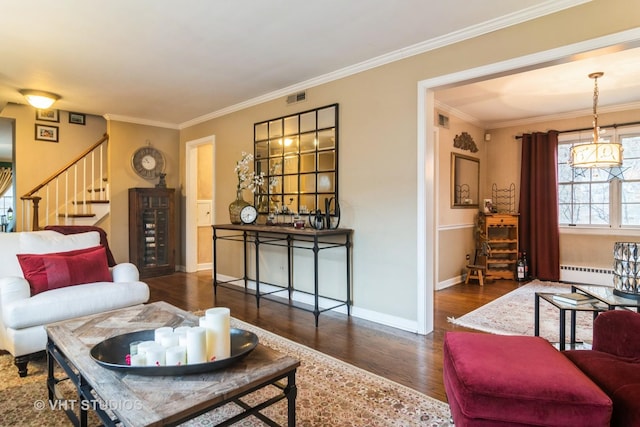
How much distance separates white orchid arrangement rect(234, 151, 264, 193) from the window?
4.63 m

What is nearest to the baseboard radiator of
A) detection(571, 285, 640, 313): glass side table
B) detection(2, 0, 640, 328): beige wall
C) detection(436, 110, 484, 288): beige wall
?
detection(436, 110, 484, 288): beige wall

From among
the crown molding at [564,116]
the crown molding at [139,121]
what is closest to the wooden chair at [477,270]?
the crown molding at [564,116]

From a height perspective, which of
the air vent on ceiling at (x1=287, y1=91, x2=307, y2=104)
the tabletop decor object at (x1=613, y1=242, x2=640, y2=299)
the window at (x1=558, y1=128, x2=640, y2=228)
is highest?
the air vent on ceiling at (x1=287, y1=91, x2=307, y2=104)

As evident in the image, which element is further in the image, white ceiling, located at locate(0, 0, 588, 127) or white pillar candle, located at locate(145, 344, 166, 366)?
white ceiling, located at locate(0, 0, 588, 127)

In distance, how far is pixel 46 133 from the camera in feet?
18.4

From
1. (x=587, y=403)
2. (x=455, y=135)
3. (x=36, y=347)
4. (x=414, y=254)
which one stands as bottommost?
(x=36, y=347)

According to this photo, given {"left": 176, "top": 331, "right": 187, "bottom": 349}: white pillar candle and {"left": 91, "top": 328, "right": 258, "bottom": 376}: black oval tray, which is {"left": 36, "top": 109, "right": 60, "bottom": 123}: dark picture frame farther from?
{"left": 176, "top": 331, "right": 187, "bottom": 349}: white pillar candle

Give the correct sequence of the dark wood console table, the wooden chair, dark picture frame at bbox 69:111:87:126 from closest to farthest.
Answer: the dark wood console table → the wooden chair → dark picture frame at bbox 69:111:87:126

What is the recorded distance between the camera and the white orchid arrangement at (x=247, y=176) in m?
4.55

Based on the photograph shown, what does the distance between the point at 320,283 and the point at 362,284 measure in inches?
23.0

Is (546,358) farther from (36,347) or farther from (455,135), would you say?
(455,135)

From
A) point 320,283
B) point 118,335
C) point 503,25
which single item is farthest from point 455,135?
point 118,335

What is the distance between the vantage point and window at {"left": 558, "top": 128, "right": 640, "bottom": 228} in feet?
16.1

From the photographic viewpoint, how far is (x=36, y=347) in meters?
2.38
